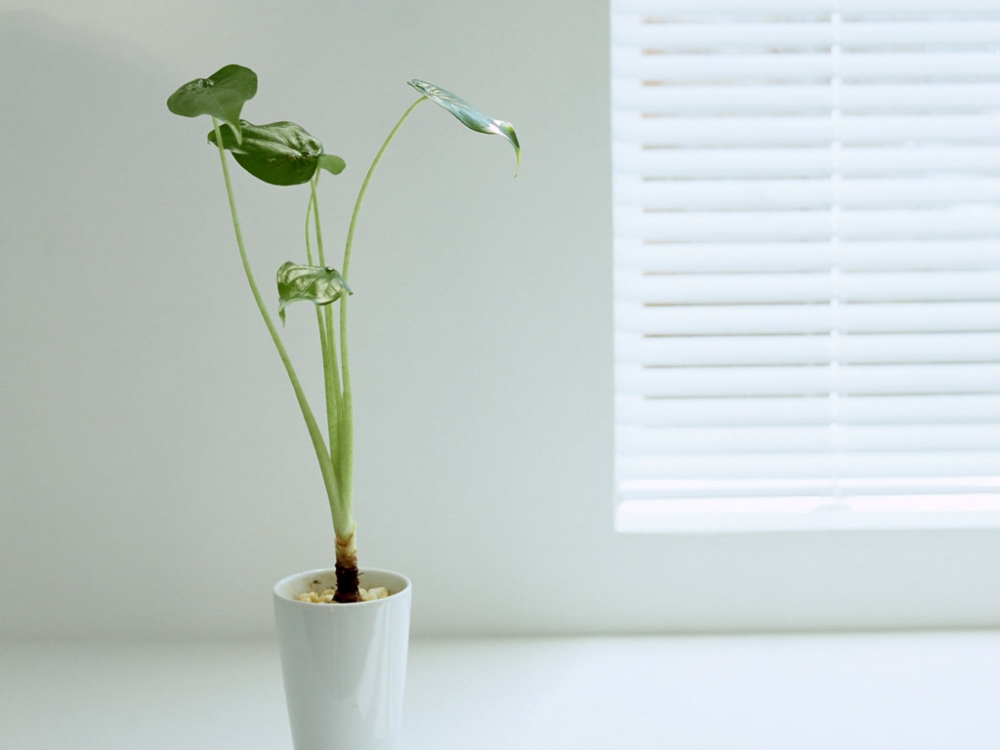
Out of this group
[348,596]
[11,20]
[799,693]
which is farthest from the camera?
[11,20]

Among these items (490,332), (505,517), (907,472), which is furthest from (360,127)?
(907,472)

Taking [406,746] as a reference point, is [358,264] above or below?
above

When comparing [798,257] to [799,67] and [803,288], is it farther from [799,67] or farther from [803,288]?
[799,67]

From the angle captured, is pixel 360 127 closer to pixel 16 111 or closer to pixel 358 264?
pixel 358 264

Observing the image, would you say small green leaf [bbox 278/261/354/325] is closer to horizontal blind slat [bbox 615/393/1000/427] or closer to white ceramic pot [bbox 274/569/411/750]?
white ceramic pot [bbox 274/569/411/750]

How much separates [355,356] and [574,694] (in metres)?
0.55

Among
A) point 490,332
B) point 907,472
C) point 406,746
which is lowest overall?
point 406,746

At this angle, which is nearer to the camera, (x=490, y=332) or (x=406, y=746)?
(x=406, y=746)

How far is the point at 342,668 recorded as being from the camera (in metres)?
0.88

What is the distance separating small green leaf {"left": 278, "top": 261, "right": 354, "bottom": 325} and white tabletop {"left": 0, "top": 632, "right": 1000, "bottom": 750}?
531 millimetres

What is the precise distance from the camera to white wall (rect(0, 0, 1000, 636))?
126cm

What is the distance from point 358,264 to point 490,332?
212 millimetres

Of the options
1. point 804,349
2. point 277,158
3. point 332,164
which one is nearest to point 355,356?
point 332,164

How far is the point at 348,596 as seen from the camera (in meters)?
0.91
